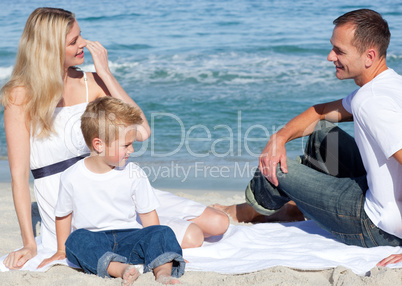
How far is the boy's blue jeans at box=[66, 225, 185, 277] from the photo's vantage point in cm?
284

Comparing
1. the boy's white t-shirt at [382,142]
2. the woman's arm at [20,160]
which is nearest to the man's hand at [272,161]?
the boy's white t-shirt at [382,142]

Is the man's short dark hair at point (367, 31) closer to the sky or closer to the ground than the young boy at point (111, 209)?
closer to the sky

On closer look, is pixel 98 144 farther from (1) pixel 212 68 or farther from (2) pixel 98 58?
(1) pixel 212 68

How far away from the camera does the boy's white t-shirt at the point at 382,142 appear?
2.76 meters

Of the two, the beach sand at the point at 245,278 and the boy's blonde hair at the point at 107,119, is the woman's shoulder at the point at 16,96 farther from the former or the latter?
the beach sand at the point at 245,278

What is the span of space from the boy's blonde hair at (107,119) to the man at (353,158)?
3.45ft

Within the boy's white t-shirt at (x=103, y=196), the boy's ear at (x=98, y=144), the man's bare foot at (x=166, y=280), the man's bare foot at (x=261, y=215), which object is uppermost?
the boy's ear at (x=98, y=144)

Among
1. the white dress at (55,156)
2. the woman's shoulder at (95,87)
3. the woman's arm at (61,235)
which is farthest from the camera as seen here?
the woman's shoulder at (95,87)

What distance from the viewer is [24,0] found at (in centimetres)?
2156

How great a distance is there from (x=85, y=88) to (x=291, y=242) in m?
1.73

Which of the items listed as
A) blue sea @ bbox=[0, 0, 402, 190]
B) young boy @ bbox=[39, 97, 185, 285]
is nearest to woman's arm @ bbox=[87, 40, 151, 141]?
young boy @ bbox=[39, 97, 185, 285]

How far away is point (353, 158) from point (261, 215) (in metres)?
0.93

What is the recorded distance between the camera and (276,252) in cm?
331

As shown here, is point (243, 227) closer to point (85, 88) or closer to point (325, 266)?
point (325, 266)
